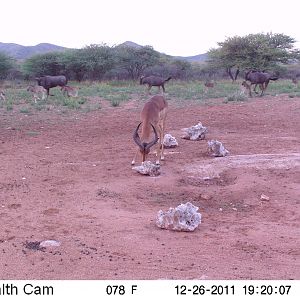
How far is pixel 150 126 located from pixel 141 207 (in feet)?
9.00

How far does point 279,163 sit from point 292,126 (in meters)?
5.67

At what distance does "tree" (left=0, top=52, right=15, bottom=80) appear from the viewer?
4172 cm

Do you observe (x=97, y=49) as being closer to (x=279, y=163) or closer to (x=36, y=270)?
(x=279, y=163)

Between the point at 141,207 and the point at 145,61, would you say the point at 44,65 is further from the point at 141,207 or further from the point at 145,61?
the point at 141,207

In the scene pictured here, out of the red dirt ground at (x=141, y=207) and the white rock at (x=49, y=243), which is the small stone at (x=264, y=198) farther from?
the white rock at (x=49, y=243)

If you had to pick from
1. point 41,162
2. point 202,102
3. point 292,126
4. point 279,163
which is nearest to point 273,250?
point 279,163

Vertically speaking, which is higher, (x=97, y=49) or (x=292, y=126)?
(x=97, y=49)

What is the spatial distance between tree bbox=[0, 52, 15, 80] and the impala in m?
33.6

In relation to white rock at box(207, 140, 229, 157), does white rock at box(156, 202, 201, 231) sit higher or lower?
lower

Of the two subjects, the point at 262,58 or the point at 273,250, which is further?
the point at 262,58

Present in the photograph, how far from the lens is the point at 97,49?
44.2 m

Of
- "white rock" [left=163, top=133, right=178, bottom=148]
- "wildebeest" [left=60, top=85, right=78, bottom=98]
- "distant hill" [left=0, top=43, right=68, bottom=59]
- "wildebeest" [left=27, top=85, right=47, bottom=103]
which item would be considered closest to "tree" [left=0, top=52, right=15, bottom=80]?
"wildebeest" [left=60, top=85, right=78, bottom=98]

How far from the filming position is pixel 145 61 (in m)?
44.9

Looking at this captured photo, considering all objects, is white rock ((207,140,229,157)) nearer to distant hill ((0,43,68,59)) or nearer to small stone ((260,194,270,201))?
small stone ((260,194,270,201))
